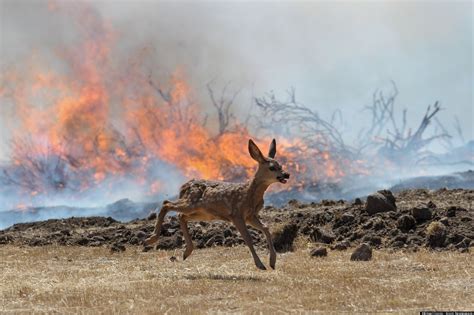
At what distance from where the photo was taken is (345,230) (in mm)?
27500

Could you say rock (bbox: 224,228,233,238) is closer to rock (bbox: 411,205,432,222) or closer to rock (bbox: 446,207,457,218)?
rock (bbox: 411,205,432,222)

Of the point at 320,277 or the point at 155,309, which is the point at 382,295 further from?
the point at 155,309

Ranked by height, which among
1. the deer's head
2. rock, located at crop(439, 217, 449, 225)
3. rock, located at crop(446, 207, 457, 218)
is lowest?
rock, located at crop(439, 217, 449, 225)

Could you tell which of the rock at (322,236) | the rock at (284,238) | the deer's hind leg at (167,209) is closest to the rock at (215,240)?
the rock at (284,238)

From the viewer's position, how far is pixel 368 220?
A: 28078 mm

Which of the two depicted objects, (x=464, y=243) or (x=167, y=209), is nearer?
(x=167, y=209)

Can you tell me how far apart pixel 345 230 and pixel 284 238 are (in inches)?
122

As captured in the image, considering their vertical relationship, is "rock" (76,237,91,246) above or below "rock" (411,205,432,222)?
above

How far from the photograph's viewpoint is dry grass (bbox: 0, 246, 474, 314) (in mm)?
12242

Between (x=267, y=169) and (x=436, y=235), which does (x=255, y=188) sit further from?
(x=436, y=235)

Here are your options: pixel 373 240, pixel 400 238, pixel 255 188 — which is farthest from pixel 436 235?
pixel 255 188

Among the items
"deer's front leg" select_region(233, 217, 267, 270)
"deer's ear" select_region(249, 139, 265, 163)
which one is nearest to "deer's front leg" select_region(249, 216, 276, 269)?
"deer's front leg" select_region(233, 217, 267, 270)

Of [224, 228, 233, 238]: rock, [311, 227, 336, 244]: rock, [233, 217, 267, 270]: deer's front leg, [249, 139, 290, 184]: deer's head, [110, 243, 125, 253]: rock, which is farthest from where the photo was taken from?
[224, 228, 233, 238]: rock

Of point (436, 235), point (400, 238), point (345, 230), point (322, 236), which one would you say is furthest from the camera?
point (345, 230)
